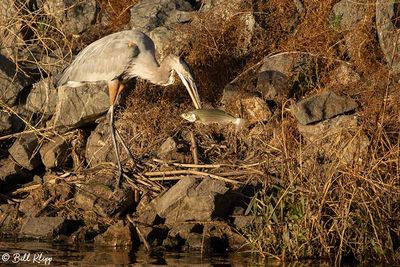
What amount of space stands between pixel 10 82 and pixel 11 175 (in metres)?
1.31

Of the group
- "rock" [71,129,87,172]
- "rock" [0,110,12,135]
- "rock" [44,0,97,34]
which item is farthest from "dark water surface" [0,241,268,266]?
"rock" [44,0,97,34]

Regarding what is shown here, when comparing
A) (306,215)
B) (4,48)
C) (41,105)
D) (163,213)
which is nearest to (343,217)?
(306,215)

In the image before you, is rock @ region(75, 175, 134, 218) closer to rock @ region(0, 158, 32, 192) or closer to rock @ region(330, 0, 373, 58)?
rock @ region(0, 158, 32, 192)

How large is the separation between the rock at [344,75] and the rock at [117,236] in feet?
11.6

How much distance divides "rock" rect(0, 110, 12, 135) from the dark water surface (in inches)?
99.4

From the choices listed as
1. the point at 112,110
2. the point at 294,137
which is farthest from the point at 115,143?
the point at 294,137

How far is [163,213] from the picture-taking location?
8.91 m

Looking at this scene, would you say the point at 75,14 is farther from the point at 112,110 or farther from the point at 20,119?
the point at 112,110

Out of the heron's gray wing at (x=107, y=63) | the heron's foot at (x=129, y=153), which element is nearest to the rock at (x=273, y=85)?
the heron's gray wing at (x=107, y=63)

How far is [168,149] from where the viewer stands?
10273 millimetres

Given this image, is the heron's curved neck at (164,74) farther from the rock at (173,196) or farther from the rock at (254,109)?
the rock at (173,196)

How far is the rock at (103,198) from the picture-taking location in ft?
30.7

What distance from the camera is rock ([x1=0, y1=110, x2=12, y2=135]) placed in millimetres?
10852

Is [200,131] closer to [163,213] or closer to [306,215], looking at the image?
[163,213]
